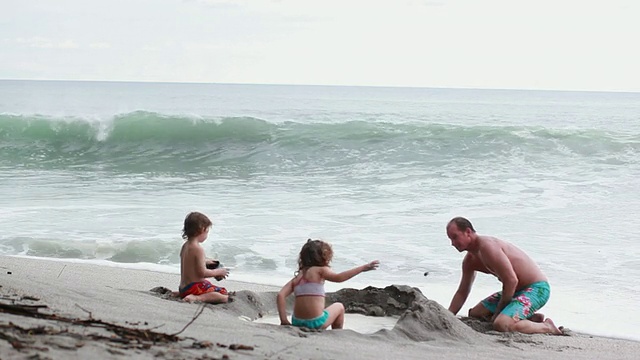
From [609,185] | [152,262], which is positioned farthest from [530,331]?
[609,185]

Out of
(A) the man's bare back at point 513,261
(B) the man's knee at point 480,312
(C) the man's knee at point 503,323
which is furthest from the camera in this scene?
(B) the man's knee at point 480,312

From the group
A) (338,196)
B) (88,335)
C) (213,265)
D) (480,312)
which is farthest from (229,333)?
(338,196)

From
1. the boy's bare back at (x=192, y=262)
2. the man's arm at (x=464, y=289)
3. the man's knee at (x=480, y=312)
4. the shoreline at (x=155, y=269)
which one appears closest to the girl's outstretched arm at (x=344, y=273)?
the boy's bare back at (x=192, y=262)

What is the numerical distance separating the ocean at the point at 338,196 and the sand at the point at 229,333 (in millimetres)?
967

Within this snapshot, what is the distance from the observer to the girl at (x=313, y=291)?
5.02 metres

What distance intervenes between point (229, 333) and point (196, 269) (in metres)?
1.79

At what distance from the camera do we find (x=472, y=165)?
17.2 meters

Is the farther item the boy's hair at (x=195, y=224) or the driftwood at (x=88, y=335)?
the boy's hair at (x=195, y=224)

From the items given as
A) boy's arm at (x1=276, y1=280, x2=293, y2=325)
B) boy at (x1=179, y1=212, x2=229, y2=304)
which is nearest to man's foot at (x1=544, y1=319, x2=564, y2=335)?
boy's arm at (x1=276, y1=280, x2=293, y2=325)

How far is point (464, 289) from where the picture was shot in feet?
19.7

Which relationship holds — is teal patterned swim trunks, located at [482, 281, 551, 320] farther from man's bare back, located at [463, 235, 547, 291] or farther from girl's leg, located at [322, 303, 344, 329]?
girl's leg, located at [322, 303, 344, 329]

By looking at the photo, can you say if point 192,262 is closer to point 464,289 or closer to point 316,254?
point 316,254

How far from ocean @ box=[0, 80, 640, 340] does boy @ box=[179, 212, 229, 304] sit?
163 centimetres

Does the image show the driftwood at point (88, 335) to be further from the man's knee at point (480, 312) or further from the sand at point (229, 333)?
the man's knee at point (480, 312)
